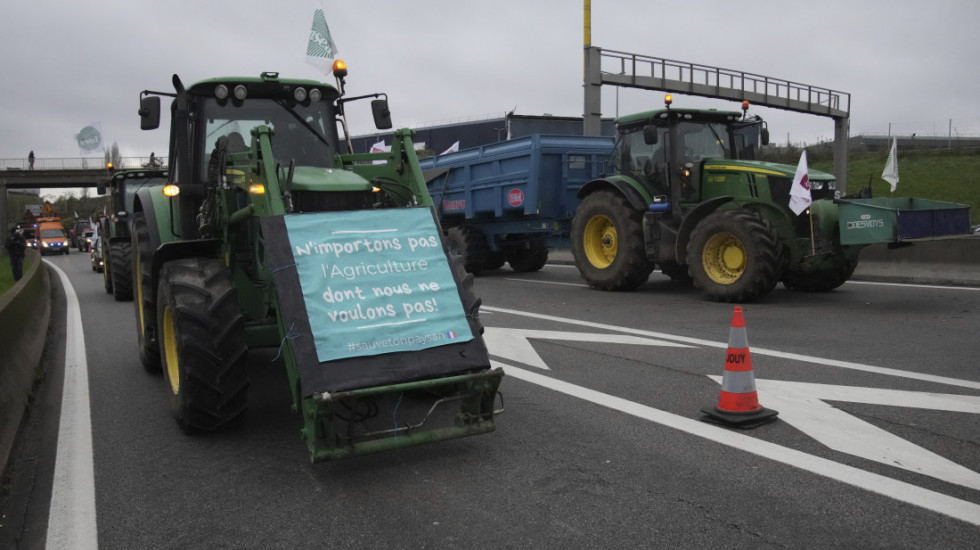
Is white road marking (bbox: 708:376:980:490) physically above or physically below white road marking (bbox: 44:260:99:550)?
above

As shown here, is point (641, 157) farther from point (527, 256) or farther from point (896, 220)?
point (527, 256)

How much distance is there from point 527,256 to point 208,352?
12956mm

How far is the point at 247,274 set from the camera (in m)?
5.68

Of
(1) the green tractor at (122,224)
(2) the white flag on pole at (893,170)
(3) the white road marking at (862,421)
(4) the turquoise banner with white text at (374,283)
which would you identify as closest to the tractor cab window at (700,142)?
(2) the white flag on pole at (893,170)

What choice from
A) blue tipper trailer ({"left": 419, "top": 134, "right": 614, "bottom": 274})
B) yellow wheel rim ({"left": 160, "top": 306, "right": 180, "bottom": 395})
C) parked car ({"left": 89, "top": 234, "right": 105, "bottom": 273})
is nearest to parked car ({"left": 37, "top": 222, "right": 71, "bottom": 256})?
parked car ({"left": 89, "top": 234, "right": 105, "bottom": 273})

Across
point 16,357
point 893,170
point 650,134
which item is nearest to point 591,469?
point 16,357

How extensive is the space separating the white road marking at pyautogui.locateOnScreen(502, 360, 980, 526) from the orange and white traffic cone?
0.46ft

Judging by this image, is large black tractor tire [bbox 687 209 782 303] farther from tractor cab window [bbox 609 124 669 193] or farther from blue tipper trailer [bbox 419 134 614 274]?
blue tipper trailer [bbox 419 134 614 274]

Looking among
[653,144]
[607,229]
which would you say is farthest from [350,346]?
[607,229]

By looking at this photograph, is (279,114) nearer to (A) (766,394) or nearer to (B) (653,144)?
(A) (766,394)

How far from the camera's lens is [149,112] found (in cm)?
637

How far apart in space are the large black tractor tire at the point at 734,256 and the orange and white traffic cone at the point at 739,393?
5.37 meters

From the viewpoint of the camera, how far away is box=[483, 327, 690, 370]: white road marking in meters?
7.58

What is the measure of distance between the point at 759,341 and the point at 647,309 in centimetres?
281
